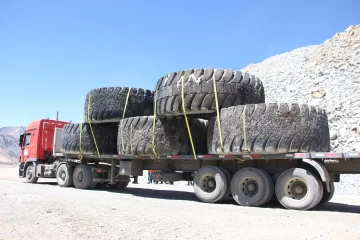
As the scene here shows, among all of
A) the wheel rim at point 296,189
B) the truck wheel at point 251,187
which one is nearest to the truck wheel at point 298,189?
the wheel rim at point 296,189

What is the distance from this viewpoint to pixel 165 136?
10320mm

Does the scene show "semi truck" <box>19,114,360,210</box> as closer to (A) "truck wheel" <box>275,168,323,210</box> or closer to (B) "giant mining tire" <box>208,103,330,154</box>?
(A) "truck wheel" <box>275,168,323,210</box>

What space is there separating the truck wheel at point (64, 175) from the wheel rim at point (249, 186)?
804cm

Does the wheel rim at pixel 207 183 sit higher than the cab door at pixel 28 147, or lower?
lower

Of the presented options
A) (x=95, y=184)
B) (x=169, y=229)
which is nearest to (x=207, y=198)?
(x=169, y=229)

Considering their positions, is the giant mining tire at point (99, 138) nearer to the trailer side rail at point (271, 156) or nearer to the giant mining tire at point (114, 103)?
the giant mining tire at point (114, 103)

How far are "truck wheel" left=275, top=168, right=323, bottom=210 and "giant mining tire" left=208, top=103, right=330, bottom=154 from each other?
0.55 metres

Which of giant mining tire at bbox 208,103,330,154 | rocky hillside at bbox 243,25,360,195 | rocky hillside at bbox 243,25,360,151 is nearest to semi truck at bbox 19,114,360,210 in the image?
giant mining tire at bbox 208,103,330,154

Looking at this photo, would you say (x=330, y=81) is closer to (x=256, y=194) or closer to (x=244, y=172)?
(x=244, y=172)

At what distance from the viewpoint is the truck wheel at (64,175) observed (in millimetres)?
14461

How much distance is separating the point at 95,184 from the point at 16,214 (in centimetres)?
738

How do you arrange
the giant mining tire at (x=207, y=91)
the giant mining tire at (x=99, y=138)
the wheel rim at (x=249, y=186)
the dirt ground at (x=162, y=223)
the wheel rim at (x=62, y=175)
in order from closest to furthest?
the dirt ground at (x=162, y=223)
the wheel rim at (x=249, y=186)
the giant mining tire at (x=207, y=91)
the giant mining tire at (x=99, y=138)
the wheel rim at (x=62, y=175)

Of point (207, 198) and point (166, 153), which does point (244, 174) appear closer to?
point (207, 198)

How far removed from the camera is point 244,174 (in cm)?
891
